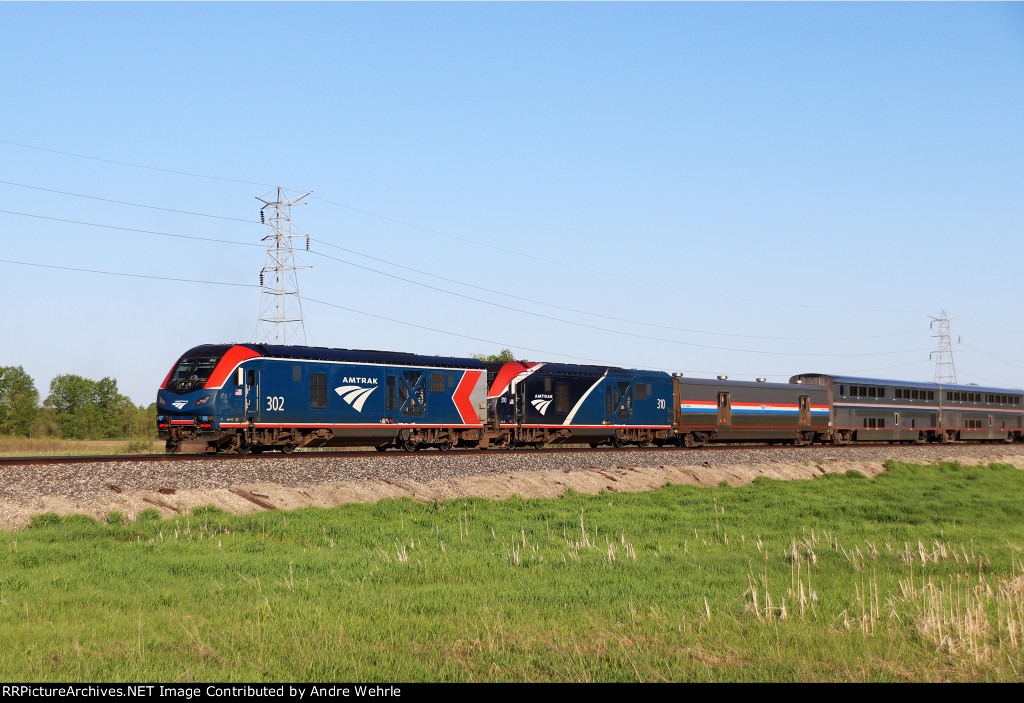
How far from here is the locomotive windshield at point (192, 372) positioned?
1187 inches

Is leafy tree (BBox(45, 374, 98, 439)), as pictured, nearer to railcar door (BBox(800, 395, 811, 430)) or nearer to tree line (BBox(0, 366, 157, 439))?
tree line (BBox(0, 366, 157, 439))

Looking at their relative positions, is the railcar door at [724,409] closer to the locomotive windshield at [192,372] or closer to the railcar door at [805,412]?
the railcar door at [805,412]

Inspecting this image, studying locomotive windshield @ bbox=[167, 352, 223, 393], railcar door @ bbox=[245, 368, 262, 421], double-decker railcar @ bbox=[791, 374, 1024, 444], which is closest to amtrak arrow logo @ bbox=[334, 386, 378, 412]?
railcar door @ bbox=[245, 368, 262, 421]

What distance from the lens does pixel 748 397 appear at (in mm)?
50906

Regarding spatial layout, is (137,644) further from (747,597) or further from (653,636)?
(747,597)

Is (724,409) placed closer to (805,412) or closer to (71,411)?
(805,412)

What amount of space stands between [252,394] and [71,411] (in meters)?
108

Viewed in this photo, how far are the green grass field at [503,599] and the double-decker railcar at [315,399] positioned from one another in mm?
12752

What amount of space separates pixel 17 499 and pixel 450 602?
11.8 meters

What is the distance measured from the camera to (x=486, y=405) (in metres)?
40.3

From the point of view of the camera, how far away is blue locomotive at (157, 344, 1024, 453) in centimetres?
3070

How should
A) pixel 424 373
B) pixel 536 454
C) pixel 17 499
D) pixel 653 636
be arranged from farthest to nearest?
1. pixel 424 373
2. pixel 536 454
3. pixel 17 499
4. pixel 653 636

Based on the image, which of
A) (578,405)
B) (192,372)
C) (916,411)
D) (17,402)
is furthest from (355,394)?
(17,402)
